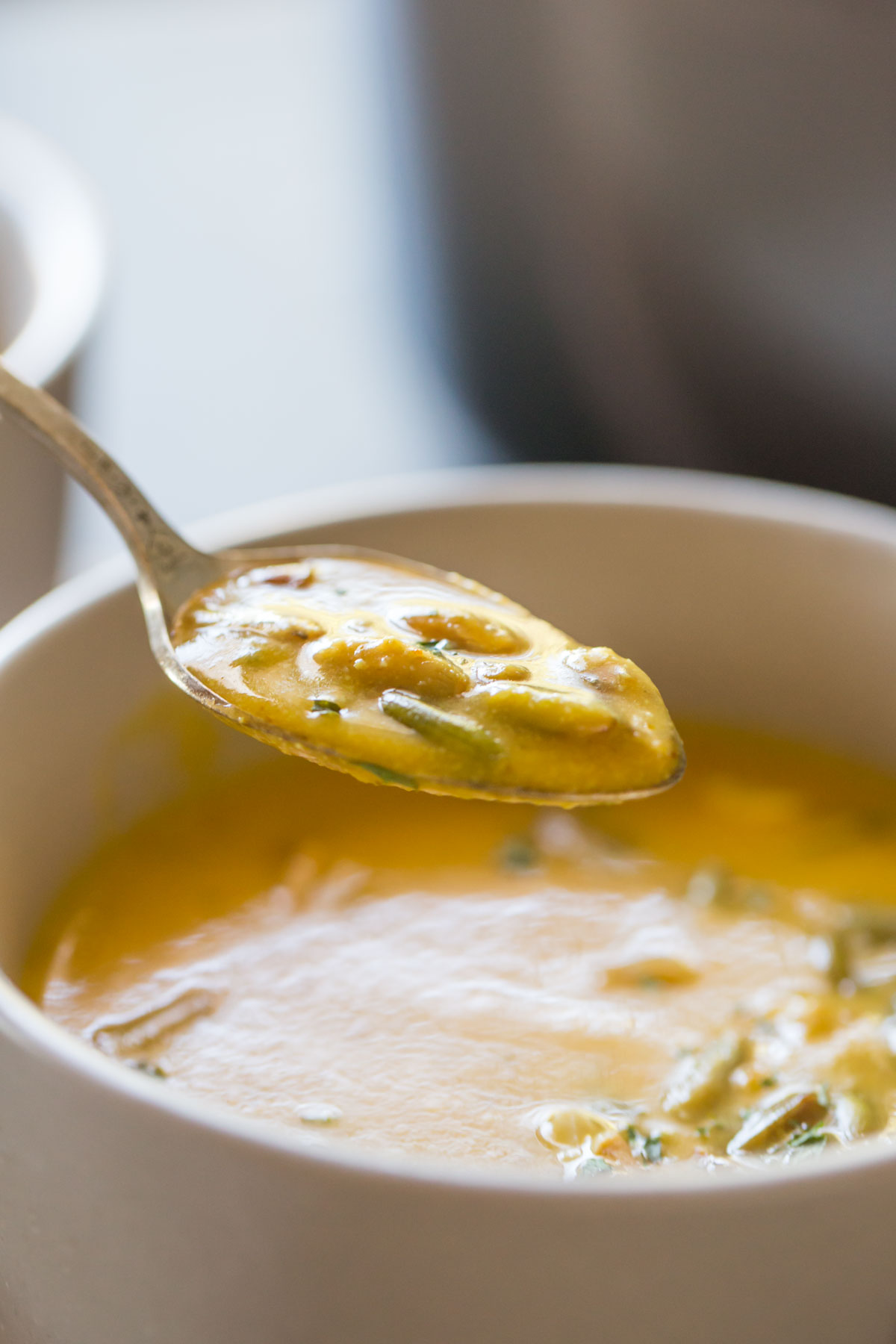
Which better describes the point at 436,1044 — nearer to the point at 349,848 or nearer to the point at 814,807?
the point at 349,848

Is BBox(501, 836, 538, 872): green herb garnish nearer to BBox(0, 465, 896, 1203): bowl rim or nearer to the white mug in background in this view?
BBox(0, 465, 896, 1203): bowl rim

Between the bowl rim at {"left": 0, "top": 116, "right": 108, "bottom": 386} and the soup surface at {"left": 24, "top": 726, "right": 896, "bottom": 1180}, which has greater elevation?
the bowl rim at {"left": 0, "top": 116, "right": 108, "bottom": 386}

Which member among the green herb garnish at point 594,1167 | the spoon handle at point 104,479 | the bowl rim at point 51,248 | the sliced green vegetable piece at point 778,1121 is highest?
the bowl rim at point 51,248

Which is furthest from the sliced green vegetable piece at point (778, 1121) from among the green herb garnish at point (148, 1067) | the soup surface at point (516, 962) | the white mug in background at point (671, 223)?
the white mug in background at point (671, 223)

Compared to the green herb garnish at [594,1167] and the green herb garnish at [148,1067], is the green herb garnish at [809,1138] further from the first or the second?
the green herb garnish at [148,1067]

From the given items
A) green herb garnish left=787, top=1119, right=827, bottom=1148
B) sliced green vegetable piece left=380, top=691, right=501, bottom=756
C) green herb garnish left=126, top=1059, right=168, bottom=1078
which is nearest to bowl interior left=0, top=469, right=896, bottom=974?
green herb garnish left=126, top=1059, right=168, bottom=1078

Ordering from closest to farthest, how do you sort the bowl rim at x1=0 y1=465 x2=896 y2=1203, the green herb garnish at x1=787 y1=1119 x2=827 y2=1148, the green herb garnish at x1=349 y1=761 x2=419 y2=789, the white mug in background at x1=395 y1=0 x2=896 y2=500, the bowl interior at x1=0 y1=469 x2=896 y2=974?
the bowl rim at x1=0 y1=465 x2=896 y2=1203 < the green herb garnish at x1=349 y1=761 x2=419 y2=789 < the green herb garnish at x1=787 y1=1119 x2=827 y2=1148 < the bowl interior at x1=0 y1=469 x2=896 y2=974 < the white mug in background at x1=395 y1=0 x2=896 y2=500

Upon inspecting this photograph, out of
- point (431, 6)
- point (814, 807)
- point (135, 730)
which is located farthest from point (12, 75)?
point (814, 807)
